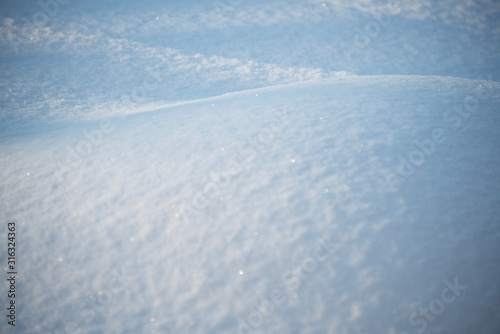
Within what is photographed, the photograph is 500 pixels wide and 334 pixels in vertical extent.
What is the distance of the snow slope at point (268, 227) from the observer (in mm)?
857

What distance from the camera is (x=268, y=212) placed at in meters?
1.03

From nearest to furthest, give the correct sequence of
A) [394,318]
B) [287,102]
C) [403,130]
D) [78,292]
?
[394,318], [78,292], [403,130], [287,102]

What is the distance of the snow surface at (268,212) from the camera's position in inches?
33.9

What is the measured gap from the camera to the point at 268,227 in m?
0.99

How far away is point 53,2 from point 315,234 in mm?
4833

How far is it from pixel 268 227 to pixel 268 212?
0.20 feet

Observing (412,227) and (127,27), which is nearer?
(412,227)

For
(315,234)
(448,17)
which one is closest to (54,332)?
(315,234)

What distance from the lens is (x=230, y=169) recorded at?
1.19 meters

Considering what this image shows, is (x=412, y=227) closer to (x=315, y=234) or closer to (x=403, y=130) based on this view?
(x=315, y=234)

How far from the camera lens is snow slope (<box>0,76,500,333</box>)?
0.86 meters

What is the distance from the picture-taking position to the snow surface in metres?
0.86

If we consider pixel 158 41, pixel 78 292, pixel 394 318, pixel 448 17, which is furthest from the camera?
pixel 448 17

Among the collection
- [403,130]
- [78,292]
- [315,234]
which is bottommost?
[78,292]
